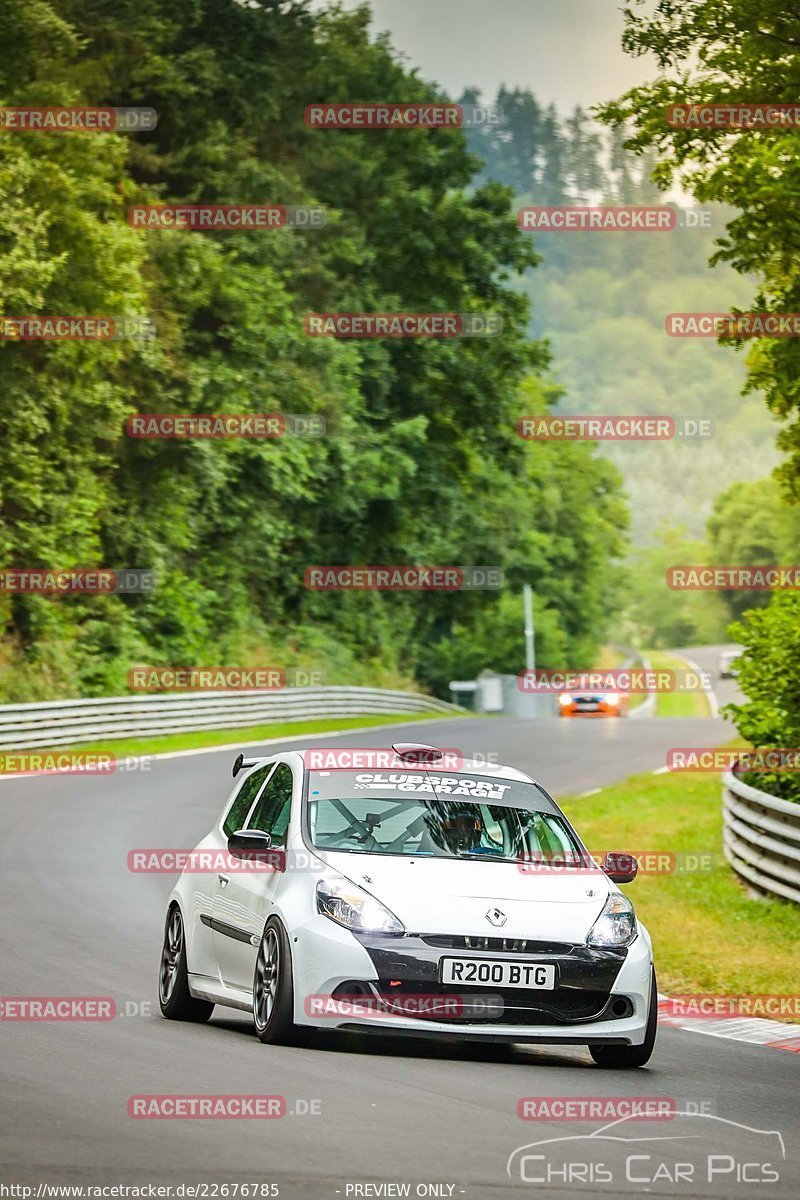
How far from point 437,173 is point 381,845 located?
51.1m

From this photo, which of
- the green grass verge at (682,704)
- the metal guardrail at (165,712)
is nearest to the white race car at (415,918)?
the metal guardrail at (165,712)

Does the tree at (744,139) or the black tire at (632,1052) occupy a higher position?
the tree at (744,139)

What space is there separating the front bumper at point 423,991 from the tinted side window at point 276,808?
1.01m

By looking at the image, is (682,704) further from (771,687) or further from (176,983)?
(176,983)

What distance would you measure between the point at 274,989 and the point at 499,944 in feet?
3.69

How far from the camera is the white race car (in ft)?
29.2

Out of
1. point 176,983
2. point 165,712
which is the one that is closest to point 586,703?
point 165,712

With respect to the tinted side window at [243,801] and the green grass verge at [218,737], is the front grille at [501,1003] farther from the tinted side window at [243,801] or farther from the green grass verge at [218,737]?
the green grass verge at [218,737]

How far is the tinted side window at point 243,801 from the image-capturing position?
1071 cm

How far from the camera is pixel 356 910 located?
8.98 metres

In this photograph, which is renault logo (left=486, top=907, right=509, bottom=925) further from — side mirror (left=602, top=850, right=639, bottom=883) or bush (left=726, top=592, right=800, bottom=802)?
bush (left=726, top=592, right=800, bottom=802)

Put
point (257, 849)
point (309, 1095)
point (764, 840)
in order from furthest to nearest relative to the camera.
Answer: point (764, 840)
point (257, 849)
point (309, 1095)

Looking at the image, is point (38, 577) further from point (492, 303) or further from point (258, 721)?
point (492, 303)

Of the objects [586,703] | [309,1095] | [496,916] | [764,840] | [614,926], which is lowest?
[586,703]
